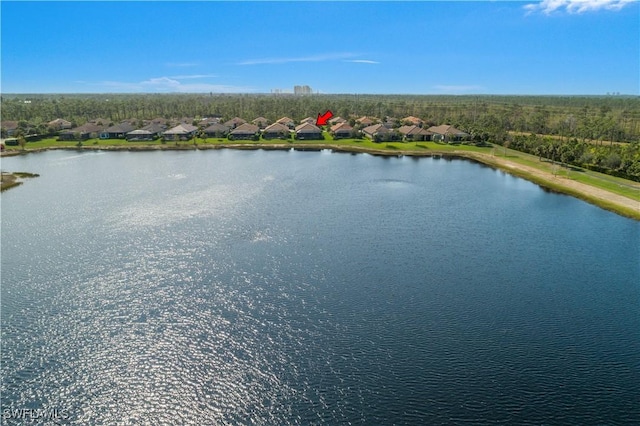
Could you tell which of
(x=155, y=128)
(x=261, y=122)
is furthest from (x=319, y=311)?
(x=261, y=122)

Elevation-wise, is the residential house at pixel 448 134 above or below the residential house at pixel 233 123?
below

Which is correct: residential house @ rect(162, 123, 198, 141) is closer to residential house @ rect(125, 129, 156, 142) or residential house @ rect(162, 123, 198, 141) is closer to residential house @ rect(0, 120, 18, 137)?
residential house @ rect(125, 129, 156, 142)

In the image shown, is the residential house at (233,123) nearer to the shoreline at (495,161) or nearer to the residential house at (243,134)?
the residential house at (243,134)

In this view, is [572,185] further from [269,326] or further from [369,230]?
Result: [269,326]

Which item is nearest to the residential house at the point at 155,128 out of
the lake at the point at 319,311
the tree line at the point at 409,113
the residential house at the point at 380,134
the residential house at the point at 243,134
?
the residential house at the point at 243,134

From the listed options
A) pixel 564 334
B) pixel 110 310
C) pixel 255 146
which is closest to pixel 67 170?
pixel 255 146

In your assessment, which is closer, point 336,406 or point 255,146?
point 336,406

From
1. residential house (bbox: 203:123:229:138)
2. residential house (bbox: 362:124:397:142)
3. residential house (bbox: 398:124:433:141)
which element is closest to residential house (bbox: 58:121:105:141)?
residential house (bbox: 203:123:229:138)

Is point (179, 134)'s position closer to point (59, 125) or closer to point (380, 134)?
point (59, 125)
